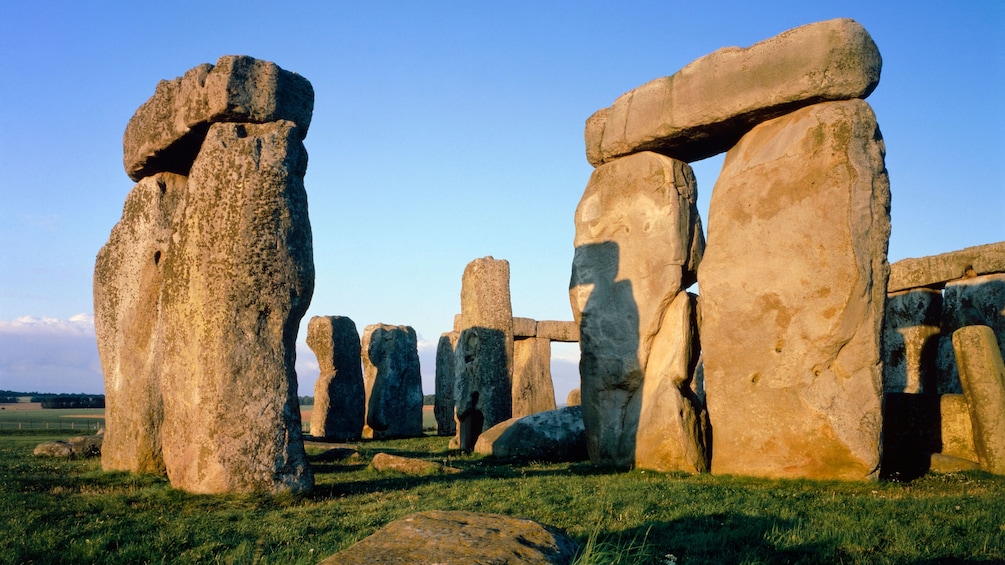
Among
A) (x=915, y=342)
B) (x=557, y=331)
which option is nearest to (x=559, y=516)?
(x=915, y=342)

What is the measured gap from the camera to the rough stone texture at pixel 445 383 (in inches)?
864

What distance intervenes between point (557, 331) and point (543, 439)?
33.6ft

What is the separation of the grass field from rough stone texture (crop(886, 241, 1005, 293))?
6.22 m

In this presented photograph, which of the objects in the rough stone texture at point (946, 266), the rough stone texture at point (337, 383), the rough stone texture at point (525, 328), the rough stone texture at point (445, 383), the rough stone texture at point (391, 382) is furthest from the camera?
the rough stone texture at point (445, 383)

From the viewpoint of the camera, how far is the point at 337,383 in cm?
1872

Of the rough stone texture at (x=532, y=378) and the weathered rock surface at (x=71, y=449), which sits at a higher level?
the rough stone texture at (x=532, y=378)

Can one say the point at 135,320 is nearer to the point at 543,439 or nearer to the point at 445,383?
the point at 543,439

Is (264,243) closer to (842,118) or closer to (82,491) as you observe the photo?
(82,491)

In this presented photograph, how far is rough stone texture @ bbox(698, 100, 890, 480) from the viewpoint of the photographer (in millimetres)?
8820

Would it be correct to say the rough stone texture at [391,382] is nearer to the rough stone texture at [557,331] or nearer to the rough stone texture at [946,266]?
the rough stone texture at [557,331]

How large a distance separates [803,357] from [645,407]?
228 centimetres

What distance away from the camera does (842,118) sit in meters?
9.19

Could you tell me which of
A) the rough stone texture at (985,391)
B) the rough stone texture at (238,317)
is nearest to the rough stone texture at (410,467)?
the rough stone texture at (238,317)

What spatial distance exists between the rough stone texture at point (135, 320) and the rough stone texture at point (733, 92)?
608 cm
